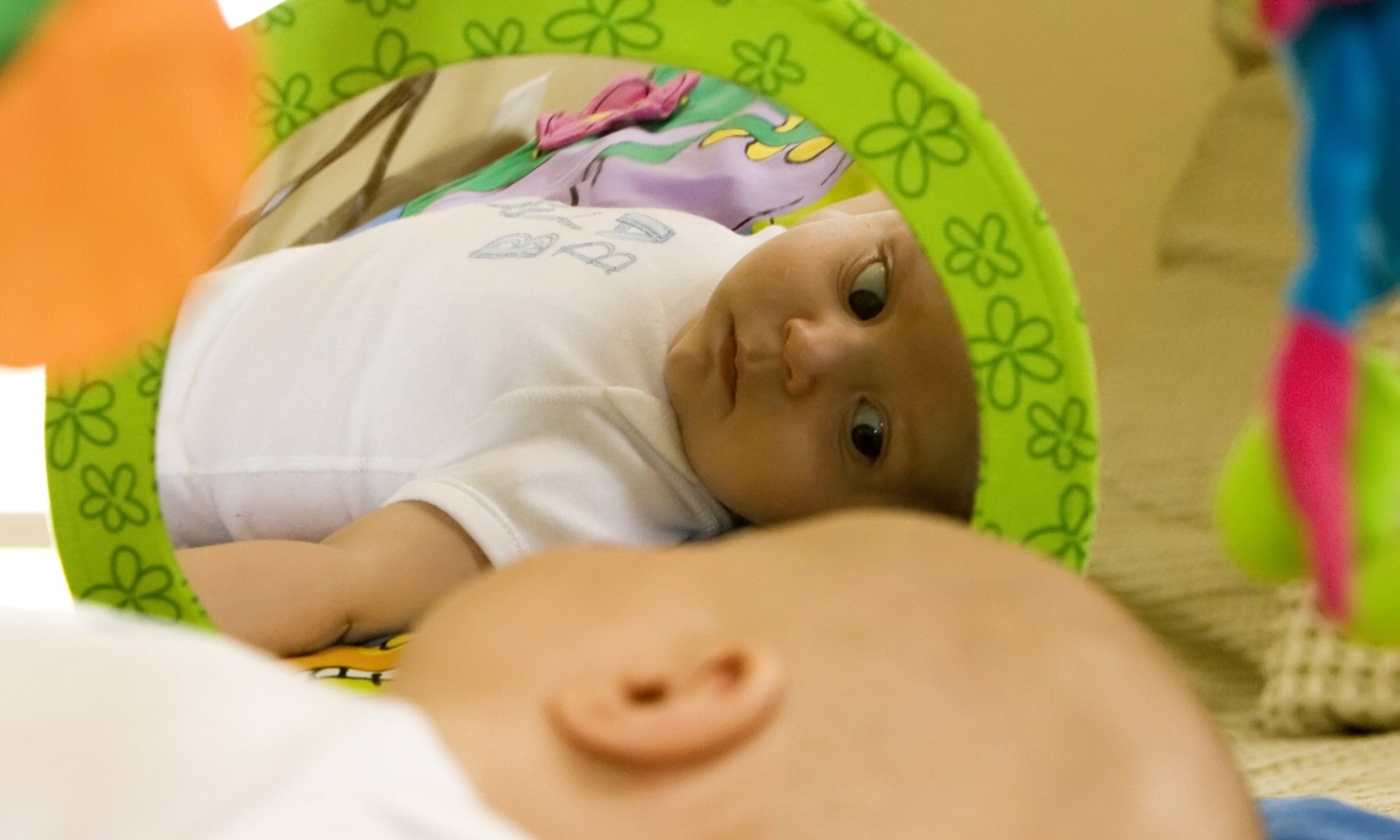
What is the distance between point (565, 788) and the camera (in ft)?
1.36

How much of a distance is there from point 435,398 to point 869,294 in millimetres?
344

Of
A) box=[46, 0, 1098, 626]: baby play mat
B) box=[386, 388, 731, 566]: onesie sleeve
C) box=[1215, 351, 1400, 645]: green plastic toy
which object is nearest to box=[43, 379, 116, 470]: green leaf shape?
box=[46, 0, 1098, 626]: baby play mat

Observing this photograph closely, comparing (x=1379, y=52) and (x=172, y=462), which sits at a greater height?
(x=1379, y=52)

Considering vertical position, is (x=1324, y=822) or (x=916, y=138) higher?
(x=916, y=138)

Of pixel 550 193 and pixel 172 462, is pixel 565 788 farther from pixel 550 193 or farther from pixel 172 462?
pixel 550 193

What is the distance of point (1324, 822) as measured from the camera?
2.24 feet

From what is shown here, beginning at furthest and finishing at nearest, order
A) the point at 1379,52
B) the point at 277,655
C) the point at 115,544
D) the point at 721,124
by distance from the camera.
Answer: the point at 721,124
the point at 277,655
the point at 115,544
the point at 1379,52

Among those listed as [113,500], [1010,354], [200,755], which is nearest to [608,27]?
[1010,354]

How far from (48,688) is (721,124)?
101 cm

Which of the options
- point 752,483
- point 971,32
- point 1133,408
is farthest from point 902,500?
point 971,32

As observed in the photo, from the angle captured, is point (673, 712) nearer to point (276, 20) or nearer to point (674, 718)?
point (674, 718)

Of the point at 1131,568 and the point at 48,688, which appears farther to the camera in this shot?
the point at 1131,568

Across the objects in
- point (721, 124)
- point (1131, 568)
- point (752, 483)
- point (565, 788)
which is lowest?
point (1131, 568)

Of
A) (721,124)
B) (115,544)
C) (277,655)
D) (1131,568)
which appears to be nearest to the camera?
(115,544)
